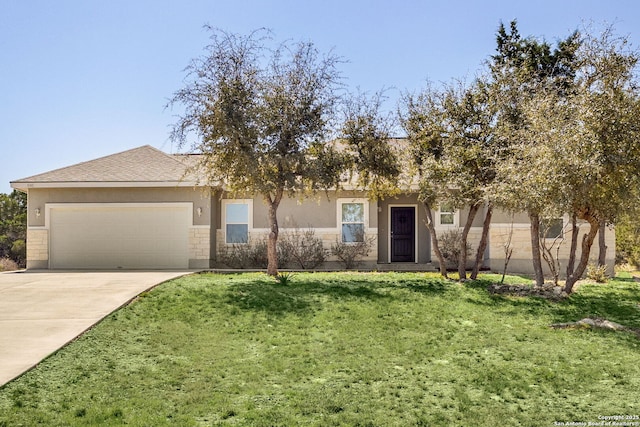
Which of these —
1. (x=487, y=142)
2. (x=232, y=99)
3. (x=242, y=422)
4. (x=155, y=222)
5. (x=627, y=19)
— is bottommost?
(x=242, y=422)

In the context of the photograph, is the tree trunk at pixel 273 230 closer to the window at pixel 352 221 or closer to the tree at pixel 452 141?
the tree at pixel 452 141

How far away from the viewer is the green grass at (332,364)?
6930mm

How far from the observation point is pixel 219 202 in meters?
20.8

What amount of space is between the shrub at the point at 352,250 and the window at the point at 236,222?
315 centimetres

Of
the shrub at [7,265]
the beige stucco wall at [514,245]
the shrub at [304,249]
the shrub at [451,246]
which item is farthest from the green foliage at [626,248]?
the shrub at [7,265]

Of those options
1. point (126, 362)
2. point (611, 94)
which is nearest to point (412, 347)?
point (126, 362)

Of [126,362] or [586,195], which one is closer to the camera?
[126,362]

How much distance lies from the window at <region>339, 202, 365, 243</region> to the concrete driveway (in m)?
7.19

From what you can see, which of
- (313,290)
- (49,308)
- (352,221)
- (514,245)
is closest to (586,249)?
(313,290)

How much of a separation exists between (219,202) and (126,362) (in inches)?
490

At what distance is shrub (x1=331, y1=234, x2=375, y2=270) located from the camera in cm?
2008

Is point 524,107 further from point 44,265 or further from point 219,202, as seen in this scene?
point 44,265

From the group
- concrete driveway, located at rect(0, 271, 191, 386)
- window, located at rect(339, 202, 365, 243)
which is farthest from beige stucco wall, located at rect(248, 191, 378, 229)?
concrete driveway, located at rect(0, 271, 191, 386)

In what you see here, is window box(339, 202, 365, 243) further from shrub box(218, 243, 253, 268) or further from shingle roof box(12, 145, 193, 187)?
shingle roof box(12, 145, 193, 187)
